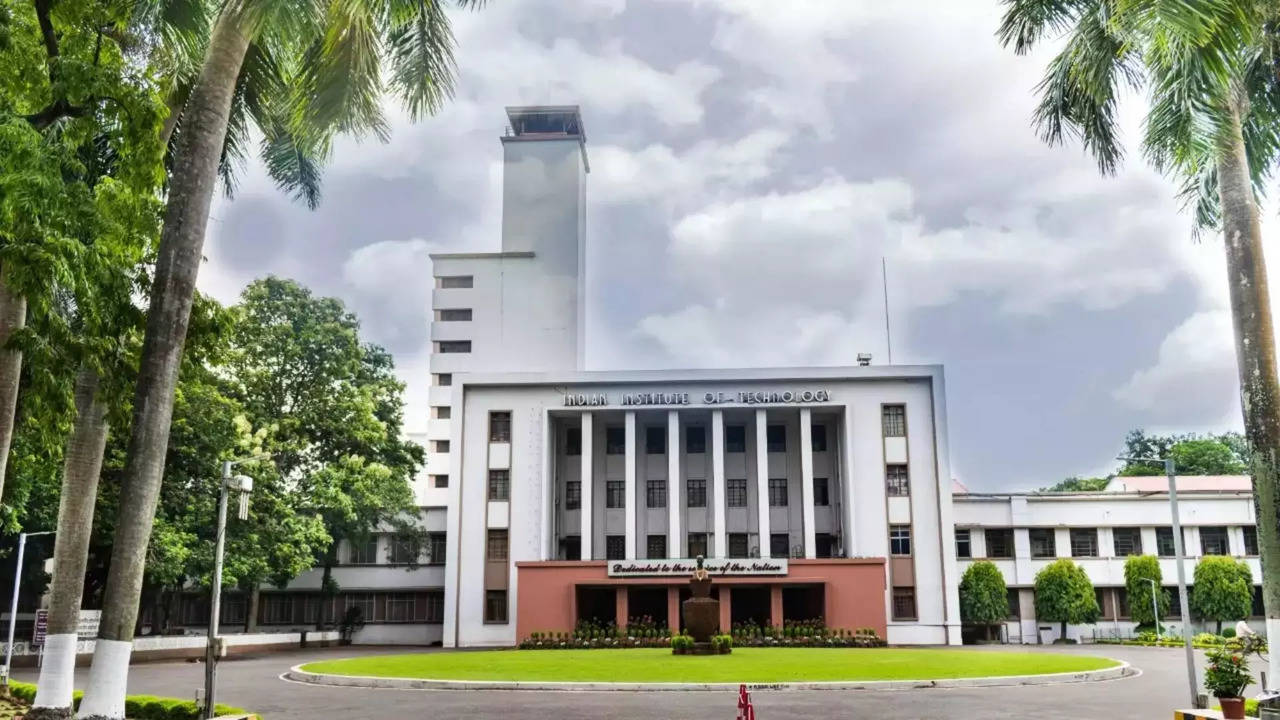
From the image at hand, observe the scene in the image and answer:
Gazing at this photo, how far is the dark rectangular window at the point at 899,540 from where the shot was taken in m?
42.2

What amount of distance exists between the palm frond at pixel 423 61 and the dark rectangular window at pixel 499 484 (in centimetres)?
3166

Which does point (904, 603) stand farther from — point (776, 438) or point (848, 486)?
point (776, 438)

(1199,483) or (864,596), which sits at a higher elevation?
(1199,483)

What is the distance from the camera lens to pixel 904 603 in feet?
137

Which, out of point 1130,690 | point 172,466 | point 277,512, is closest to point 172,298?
point 1130,690

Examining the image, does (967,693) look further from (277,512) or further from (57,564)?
(277,512)

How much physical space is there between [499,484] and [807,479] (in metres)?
13.2

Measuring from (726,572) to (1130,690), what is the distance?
70.0 ft

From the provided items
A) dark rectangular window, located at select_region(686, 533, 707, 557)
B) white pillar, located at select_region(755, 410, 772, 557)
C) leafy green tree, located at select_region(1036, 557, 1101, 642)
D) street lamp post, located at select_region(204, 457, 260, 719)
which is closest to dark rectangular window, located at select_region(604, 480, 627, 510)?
dark rectangular window, located at select_region(686, 533, 707, 557)

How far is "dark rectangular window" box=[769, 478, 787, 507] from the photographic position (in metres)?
46.6

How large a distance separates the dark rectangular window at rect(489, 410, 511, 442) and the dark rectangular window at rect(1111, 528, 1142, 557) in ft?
98.3

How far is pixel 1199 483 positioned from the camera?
190 feet

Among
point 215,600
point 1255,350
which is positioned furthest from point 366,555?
point 1255,350

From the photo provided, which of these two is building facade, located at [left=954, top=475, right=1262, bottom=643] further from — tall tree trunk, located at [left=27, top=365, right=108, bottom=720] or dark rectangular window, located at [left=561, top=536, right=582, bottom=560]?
tall tree trunk, located at [left=27, top=365, right=108, bottom=720]
